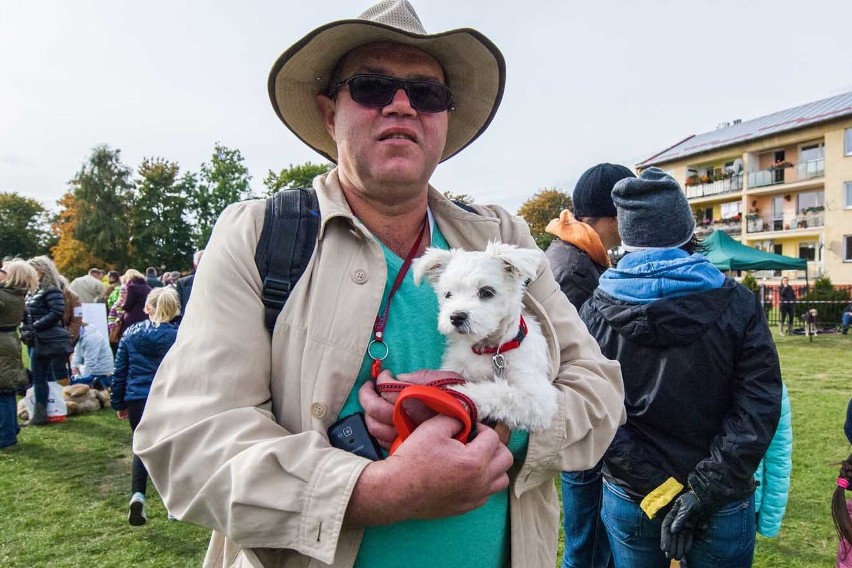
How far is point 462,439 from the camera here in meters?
1.55

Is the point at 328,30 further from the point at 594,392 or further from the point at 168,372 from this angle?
the point at 594,392

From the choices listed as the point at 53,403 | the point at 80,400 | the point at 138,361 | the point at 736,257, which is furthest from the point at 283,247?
the point at 736,257

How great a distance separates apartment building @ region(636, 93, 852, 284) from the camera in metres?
34.0

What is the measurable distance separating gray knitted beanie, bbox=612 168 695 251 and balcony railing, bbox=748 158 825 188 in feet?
135

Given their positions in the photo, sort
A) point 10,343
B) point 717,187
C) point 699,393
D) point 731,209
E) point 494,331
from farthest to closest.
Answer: point 731,209 → point 717,187 → point 10,343 → point 699,393 → point 494,331

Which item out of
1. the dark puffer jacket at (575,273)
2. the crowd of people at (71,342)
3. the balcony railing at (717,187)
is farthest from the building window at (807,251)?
the crowd of people at (71,342)

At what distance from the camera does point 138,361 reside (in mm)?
6441

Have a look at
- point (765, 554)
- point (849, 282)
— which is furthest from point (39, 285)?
point (849, 282)

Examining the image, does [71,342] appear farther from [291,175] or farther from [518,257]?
[291,175]

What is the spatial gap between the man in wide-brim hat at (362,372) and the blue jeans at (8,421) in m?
8.30

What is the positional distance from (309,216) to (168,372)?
67cm

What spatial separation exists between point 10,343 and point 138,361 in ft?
10.1

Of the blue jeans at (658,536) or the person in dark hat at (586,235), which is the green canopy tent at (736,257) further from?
the blue jeans at (658,536)

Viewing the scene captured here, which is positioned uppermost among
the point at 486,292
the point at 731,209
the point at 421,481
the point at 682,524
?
the point at 731,209
